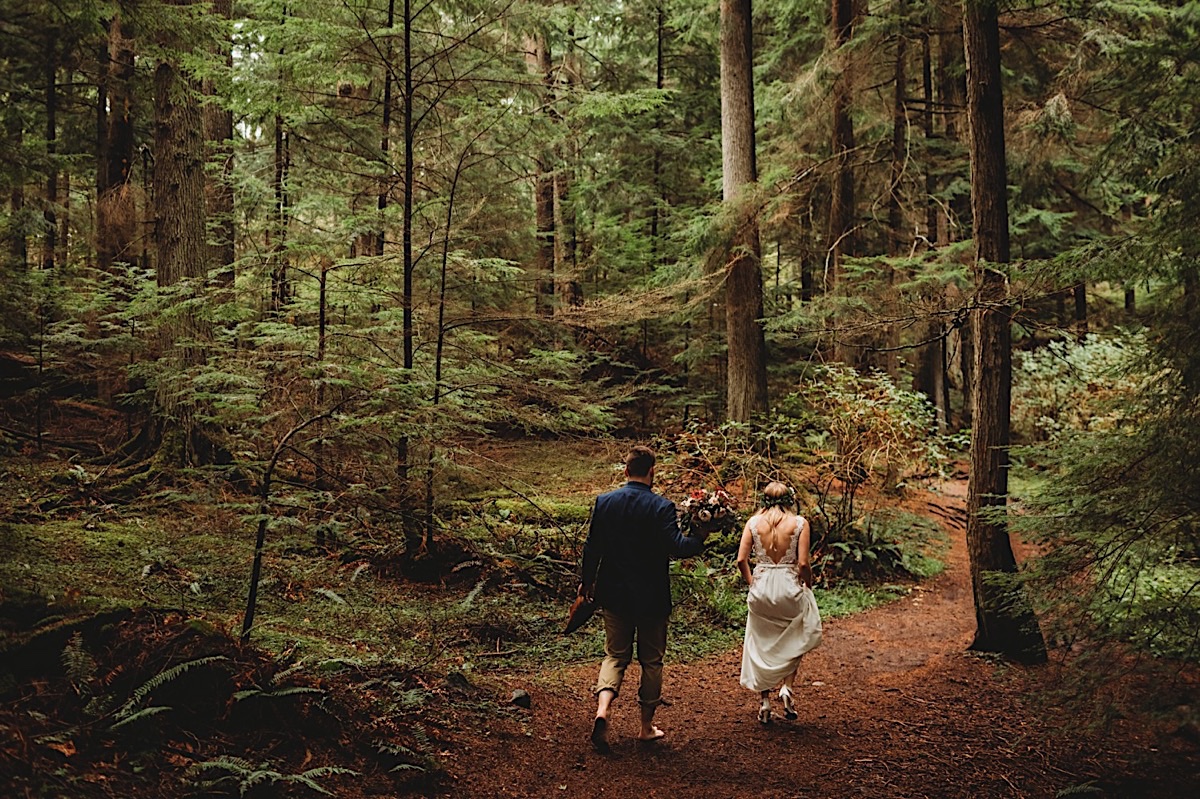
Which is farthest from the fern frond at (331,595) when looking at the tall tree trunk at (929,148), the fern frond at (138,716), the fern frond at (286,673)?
the tall tree trunk at (929,148)

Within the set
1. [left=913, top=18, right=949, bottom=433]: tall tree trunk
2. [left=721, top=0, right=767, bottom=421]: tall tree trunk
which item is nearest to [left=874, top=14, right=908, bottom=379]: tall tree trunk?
[left=913, top=18, right=949, bottom=433]: tall tree trunk

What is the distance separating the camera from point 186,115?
945 cm

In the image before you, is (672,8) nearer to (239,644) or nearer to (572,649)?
(572,649)

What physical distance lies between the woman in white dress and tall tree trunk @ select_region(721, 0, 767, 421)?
641 centimetres

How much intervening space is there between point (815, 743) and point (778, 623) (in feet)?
3.29

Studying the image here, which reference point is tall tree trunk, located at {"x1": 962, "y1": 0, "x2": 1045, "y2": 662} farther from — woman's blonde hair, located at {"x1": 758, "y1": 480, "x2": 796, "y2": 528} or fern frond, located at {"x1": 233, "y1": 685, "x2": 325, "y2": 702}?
fern frond, located at {"x1": 233, "y1": 685, "x2": 325, "y2": 702}

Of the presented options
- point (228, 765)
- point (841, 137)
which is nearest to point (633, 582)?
point (228, 765)

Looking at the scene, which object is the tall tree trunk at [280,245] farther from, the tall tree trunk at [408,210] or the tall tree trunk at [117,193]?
the tall tree trunk at [117,193]

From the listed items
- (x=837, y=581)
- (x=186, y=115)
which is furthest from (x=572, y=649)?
(x=186, y=115)

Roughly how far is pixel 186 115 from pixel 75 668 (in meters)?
8.24

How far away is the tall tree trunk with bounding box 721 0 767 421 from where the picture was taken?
12.9 m

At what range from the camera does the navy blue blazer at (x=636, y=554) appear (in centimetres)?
556

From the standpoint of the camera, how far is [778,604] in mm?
6504

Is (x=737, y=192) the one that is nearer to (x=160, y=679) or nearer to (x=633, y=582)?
(x=633, y=582)
